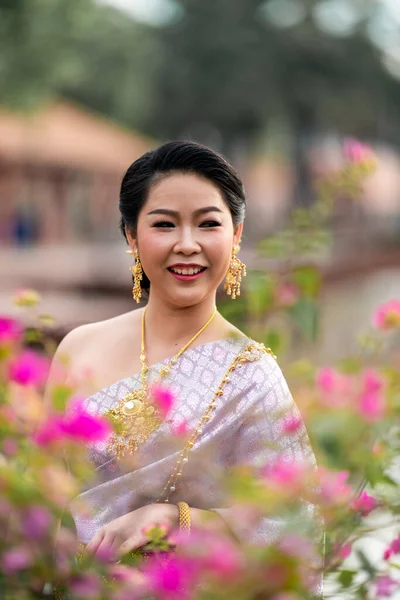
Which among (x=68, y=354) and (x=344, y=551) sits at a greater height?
(x=68, y=354)

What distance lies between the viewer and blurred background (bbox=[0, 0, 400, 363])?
58.6ft

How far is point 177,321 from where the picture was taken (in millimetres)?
2107

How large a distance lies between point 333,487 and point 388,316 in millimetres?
1164

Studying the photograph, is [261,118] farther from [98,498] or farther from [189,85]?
[98,498]

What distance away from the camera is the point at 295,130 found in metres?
29.2

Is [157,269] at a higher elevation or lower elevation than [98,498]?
higher

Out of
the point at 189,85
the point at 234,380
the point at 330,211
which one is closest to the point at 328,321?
the point at 330,211

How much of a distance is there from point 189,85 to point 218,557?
26.4 m

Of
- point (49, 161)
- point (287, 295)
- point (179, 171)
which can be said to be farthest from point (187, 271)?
point (49, 161)

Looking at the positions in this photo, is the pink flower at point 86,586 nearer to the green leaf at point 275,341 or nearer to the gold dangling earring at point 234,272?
the gold dangling earring at point 234,272

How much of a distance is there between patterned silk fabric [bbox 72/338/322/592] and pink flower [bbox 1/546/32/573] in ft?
2.48

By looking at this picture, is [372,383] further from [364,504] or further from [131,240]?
[131,240]

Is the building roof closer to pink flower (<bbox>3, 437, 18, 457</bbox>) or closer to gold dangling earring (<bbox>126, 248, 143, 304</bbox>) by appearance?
gold dangling earring (<bbox>126, 248, 143, 304</bbox>)

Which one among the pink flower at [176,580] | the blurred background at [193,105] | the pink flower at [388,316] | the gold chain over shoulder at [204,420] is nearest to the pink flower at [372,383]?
the gold chain over shoulder at [204,420]
